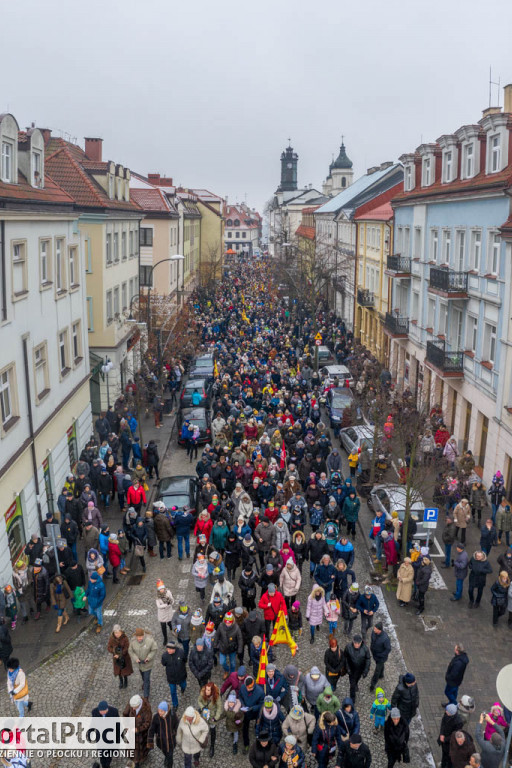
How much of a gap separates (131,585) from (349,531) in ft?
19.6

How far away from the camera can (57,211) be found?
1978 cm

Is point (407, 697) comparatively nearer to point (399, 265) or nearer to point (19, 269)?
point (19, 269)

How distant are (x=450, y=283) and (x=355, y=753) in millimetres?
19366

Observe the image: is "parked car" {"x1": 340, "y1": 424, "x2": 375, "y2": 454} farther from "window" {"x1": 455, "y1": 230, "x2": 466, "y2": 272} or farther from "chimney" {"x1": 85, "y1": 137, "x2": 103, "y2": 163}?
"chimney" {"x1": 85, "y1": 137, "x2": 103, "y2": 163}

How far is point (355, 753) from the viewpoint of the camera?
9109mm

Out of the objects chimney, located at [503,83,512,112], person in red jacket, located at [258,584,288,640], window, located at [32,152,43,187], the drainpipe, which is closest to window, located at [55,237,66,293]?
window, located at [32,152,43,187]

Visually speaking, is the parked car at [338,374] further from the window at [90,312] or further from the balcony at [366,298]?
the window at [90,312]

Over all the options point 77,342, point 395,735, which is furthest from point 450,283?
point 395,735

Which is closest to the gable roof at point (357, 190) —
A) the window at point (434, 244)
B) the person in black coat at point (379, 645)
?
the window at point (434, 244)

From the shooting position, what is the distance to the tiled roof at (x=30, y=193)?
15.7 m

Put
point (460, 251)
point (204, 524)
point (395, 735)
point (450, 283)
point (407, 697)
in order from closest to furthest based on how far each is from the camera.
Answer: point (395, 735), point (407, 697), point (204, 524), point (450, 283), point (460, 251)

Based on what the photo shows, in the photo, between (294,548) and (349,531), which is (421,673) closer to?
(294,548)

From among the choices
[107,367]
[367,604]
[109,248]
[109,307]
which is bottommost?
[367,604]

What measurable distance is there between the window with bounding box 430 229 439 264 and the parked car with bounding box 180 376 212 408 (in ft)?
37.2
